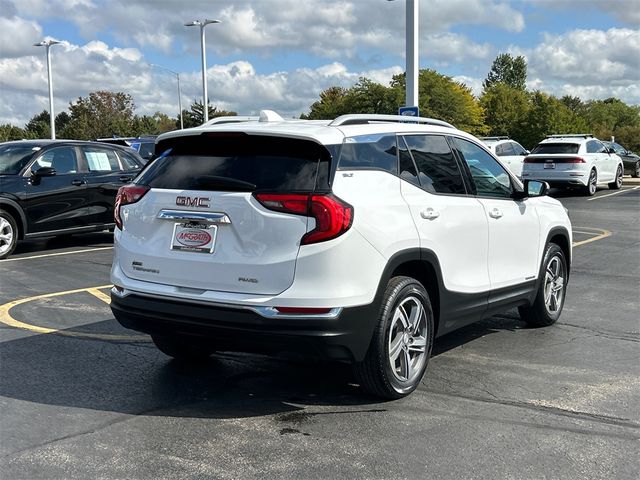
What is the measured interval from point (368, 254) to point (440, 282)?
89 cm

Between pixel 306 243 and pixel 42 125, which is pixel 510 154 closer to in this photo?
pixel 306 243

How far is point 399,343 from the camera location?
14.8 ft

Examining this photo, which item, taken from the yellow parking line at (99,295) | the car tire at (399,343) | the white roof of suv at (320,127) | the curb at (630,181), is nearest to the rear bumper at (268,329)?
the car tire at (399,343)

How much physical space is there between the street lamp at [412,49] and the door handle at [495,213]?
9582mm

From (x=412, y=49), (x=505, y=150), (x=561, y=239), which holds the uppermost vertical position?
(x=412, y=49)

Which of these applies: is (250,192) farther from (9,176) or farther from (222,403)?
(9,176)

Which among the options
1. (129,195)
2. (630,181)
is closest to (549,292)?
(129,195)

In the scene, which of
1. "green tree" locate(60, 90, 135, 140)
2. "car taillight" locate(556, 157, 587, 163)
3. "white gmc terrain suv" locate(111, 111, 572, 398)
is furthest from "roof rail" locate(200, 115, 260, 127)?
"green tree" locate(60, 90, 135, 140)

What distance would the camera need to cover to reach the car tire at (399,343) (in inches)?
168

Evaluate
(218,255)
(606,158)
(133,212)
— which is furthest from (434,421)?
(606,158)

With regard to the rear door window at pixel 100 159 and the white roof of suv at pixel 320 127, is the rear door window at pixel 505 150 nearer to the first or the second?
the rear door window at pixel 100 159

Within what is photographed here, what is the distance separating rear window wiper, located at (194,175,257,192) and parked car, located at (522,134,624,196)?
17926 millimetres

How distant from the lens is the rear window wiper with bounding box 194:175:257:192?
4125 millimetres

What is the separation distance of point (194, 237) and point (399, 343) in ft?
4.82
